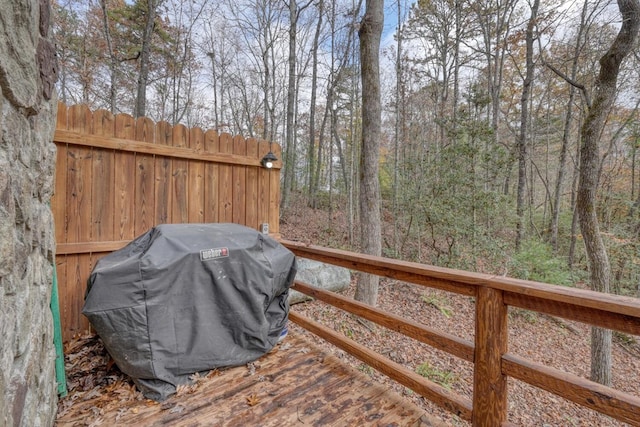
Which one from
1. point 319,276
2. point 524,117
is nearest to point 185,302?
point 319,276

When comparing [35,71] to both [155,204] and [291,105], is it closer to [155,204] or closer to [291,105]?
[155,204]

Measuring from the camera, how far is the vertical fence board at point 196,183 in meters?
2.86

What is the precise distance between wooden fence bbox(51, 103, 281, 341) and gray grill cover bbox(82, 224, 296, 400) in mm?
692

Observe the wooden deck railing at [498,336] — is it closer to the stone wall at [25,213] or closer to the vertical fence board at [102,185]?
the stone wall at [25,213]

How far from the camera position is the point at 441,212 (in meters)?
6.29

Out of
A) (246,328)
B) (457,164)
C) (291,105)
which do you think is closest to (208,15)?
(291,105)

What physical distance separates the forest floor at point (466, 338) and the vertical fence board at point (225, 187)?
1460 millimetres

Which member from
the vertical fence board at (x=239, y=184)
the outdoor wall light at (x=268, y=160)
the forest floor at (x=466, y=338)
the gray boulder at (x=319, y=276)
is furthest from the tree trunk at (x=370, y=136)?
the vertical fence board at (x=239, y=184)

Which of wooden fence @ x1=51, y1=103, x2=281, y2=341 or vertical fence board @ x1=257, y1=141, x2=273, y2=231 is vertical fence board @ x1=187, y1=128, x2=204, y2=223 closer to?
wooden fence @ x1=51, y1=103, x2=281, y2=341

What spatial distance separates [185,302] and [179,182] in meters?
1.41

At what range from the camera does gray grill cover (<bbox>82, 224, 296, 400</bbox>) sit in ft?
5.45

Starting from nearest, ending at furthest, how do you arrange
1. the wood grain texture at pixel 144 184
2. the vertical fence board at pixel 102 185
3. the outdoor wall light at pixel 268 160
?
1. the vertical fence board at pixel 102 185
2. the wood grain texture at pixel 144 184
3. the outdoor wall light at pixel 268 160

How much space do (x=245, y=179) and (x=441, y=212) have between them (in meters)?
4.66

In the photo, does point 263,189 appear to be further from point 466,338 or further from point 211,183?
point 466,338
